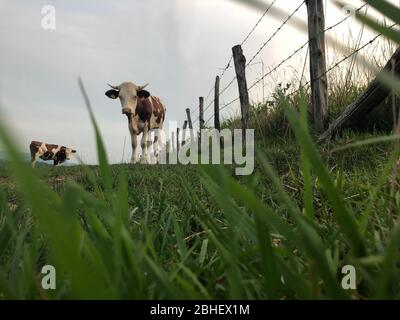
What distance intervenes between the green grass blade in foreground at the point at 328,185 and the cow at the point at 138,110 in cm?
1056

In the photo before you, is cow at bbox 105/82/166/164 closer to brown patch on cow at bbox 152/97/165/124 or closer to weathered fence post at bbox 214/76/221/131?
brown patch on cow at bbox 152/97/165/124

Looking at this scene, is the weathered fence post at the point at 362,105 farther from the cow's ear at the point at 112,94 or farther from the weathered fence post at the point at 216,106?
the cow's ear at the point at 112,94

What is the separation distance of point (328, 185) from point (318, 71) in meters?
4.23

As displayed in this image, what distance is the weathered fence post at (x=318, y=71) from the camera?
177 inches

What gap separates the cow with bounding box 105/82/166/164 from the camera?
11672mm

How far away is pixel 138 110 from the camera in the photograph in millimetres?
12453

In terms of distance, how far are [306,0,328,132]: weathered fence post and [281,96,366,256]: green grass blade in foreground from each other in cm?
406

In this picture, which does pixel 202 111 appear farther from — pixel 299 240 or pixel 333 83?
pixel 299 240

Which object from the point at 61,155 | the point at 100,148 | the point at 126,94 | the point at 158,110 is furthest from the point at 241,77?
the point at 61,155

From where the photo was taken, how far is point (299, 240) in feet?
1.79

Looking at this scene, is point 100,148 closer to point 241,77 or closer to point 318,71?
point 318,71

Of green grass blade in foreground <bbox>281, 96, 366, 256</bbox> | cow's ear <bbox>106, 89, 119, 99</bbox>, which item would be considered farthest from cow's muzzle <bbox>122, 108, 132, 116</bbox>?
green grass blade in foreground <bbox>281, 96, 366, 256</bbox>
